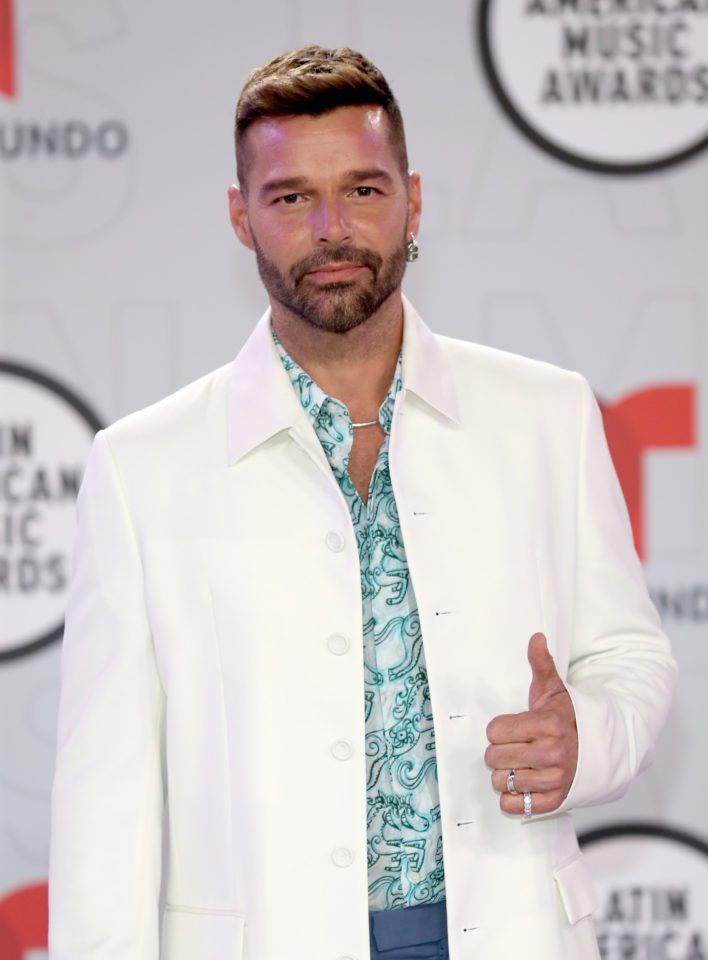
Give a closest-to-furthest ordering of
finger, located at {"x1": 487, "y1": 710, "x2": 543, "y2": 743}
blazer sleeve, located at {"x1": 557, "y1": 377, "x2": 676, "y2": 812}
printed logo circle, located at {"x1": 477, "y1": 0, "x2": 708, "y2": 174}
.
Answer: finger, located at {"x1": 487, "y1": 710, "x2": 543, "y2": 743} < blazer sleeve, located at {"x1": 557, "y1": 377, "x2": 676, "y2": 812} < printed logo circle, located at {"x1": 477, "y1": 0, "x2": 708, "y2": 174}

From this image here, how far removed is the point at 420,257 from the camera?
8.57ft

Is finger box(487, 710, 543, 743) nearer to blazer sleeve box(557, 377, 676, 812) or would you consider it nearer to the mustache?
blazer sleeve box(557, 377, 676, 812)

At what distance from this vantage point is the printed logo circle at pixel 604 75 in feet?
8.43

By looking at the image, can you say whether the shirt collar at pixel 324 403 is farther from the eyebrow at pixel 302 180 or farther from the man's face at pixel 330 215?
the eyebrow at pixel 302 180

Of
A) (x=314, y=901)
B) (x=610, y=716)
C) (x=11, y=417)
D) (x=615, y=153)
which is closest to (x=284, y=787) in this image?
(x=314, y=901)

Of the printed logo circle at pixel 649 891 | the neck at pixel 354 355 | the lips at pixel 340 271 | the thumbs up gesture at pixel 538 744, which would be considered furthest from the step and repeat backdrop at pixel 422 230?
the thumbs up gesture at pixel 538 744

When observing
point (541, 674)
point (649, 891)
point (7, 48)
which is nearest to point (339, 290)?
point (541, 674)

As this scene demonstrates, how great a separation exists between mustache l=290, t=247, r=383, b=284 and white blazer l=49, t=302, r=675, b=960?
14 cm

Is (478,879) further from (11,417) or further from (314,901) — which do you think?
(11,417)

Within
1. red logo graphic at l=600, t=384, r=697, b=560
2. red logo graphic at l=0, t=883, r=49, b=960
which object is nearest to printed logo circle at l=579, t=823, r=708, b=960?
red logo graphic at l=600, t=384, r=697, b=560

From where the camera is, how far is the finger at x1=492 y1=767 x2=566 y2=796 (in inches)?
60.1

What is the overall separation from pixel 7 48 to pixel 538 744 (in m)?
1.78

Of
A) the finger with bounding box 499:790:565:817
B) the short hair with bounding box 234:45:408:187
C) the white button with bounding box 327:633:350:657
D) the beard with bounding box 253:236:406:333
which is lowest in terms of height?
the finger with bounding box 499:790:565:817

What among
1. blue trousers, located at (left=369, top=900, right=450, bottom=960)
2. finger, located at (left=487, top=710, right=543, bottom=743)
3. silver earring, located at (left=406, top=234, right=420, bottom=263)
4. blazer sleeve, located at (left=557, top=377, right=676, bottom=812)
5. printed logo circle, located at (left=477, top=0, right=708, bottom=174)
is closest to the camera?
finger, located at (left=487, top=710, right=543, bottom=743)
